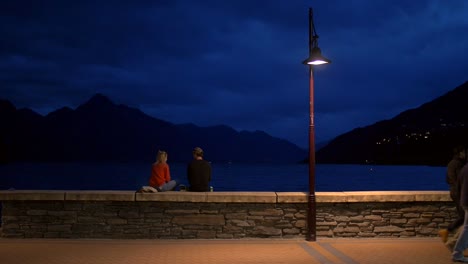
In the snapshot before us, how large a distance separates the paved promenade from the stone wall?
237mm

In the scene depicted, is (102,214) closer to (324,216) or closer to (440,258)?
(324,216)

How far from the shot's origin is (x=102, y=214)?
10.4 meters

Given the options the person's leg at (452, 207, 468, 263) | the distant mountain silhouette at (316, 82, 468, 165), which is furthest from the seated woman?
the distant mountain silhouette at (316, 82, 468, 165)

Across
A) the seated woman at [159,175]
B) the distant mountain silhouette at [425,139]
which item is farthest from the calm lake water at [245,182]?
the seated woman at [159,175]

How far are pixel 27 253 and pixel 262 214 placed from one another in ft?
14.2

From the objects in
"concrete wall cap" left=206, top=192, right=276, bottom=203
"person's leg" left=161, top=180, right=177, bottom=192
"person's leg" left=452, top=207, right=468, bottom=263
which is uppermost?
"person's leg" left=161, top=180, right=177, bottom=192

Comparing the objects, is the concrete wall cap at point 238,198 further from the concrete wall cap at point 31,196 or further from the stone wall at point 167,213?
the concrete wall cap at point 31,196

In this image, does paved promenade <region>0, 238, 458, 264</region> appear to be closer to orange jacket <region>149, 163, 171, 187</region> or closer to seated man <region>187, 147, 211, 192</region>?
seated man <region>187, 147, 211, 192</region>

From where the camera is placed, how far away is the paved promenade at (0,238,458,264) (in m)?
8.54

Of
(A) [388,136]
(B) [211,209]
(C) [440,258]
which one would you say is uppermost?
(A) [388,136]

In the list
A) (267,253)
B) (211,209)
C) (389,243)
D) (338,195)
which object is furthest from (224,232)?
(389,243)

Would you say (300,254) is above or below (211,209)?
below

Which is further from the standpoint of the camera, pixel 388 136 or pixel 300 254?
pixel 388 136

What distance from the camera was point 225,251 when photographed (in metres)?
9.34
